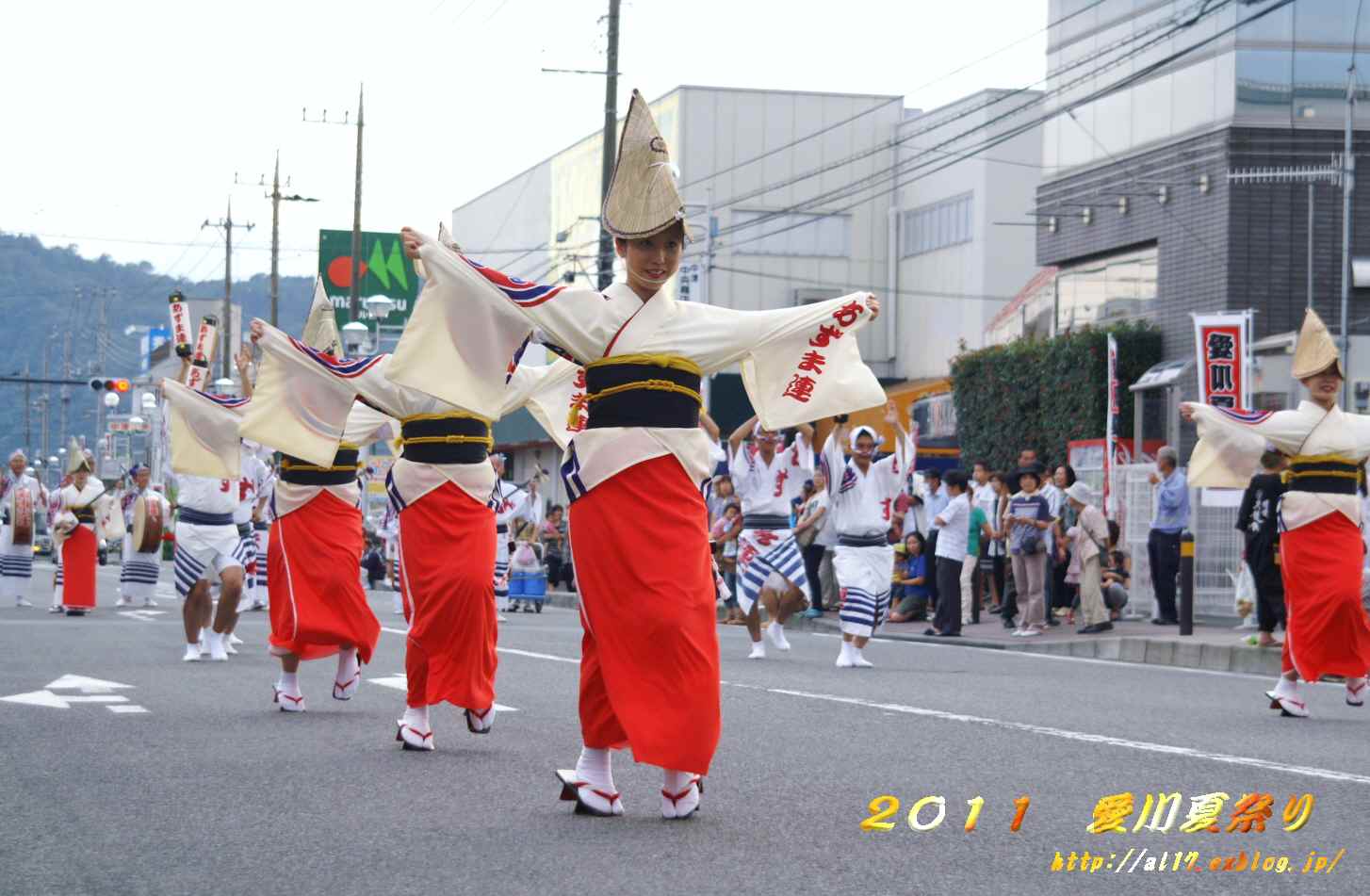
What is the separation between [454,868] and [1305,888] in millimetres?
2421

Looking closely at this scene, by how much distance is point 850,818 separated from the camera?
648cm

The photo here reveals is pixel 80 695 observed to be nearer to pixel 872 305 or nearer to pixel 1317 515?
pixel 872 305

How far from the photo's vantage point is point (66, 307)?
470 feet

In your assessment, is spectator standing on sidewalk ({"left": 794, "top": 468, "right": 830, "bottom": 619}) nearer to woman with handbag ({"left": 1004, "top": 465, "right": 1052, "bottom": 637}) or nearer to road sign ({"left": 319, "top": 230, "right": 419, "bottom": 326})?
woman with handbag ({"left": 1004, "top": 465, "right": 1052, "bottom": 637})

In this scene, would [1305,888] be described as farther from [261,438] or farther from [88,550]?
[88,550]

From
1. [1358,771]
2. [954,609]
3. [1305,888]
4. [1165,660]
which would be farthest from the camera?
[954,609]

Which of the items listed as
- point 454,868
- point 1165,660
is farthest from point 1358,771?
point 1165,660

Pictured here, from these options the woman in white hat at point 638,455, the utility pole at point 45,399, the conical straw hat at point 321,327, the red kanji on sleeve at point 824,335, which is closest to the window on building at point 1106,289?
the conical straw hat at point 321,327

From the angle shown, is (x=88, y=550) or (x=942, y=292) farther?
(x=942, y=292)

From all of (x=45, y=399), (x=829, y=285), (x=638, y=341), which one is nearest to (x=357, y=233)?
(x=829, y=285)

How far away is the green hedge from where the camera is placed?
31.6 metres

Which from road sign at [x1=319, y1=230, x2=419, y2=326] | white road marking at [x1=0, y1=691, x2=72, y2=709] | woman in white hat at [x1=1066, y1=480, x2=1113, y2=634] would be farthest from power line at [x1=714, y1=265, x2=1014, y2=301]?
white road marking at [x1=0, y1=691, x2=72, y2=709]

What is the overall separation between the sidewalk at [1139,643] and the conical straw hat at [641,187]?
1010cm

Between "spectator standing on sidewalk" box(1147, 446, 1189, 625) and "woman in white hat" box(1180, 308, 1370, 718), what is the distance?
29.3 feet
